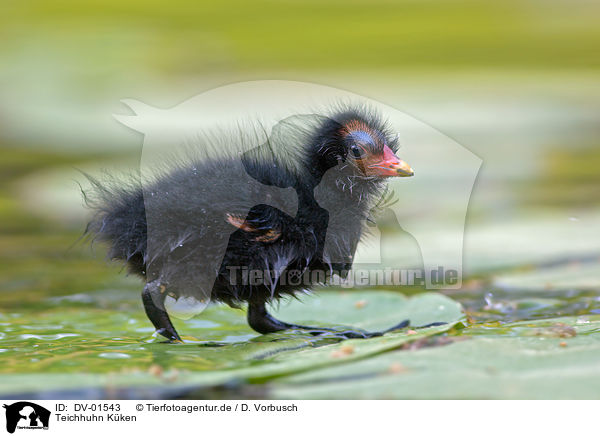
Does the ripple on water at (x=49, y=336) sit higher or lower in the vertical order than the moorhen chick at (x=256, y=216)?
lower

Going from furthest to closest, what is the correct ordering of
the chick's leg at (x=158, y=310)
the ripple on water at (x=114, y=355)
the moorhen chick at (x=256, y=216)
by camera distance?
the chick's leg at (x=158, y=310), the moorhen chick at (x=256, y=216), the ripple on water at (x=114, y=355)

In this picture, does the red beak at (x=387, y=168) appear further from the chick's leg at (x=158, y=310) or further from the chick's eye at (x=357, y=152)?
the chick's leg at (x=158, y=310)

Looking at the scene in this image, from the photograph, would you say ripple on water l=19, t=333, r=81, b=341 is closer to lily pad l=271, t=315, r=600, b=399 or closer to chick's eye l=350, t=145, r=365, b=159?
lily pad l=271, t=315, r=600, b=399
